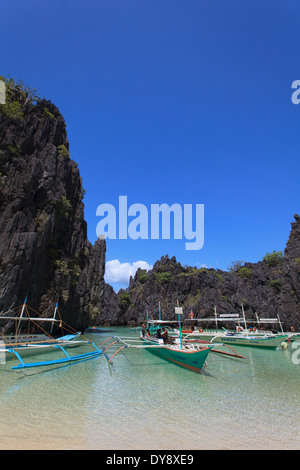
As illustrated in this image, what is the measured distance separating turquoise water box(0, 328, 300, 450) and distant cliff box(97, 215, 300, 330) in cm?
5177

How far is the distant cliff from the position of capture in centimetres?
5938

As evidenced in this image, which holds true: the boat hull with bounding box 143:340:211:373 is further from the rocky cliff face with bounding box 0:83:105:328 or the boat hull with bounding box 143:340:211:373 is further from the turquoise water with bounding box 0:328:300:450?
the rocky cliff face with bounding box 0:83:105:328

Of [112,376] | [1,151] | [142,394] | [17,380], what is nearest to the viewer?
[142,394]

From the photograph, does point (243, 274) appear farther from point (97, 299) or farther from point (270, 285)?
point (97, 299)

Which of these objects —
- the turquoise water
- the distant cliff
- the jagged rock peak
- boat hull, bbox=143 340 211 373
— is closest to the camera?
the turquoise water

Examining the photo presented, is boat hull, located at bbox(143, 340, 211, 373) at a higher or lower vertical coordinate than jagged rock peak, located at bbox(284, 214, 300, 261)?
lower

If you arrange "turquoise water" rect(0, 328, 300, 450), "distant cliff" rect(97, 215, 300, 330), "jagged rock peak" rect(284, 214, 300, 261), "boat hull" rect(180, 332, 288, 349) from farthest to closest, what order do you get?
"jagged rock peak" rect(284, 214, 300, 261) < "distant cliff" rect(97, 215, 300, 330) < "boat hull" rect(180, 332, 288, 349) < "turquoise water" rect(0, 328, 300, 450)


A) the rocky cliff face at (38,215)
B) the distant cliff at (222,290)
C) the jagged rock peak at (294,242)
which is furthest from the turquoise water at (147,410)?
Result: the jagged rock peak at (294,242)

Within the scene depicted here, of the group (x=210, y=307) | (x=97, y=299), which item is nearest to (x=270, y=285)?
(x=210, y=307)

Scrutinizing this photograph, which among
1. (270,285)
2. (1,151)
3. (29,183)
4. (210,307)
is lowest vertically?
(210,307)

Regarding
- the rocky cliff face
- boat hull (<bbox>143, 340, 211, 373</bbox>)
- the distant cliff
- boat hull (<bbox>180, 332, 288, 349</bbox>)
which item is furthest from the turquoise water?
the distant cliff

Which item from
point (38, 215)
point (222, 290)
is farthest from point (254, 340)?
point (222, 290)

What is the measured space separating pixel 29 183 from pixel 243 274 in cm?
7628
